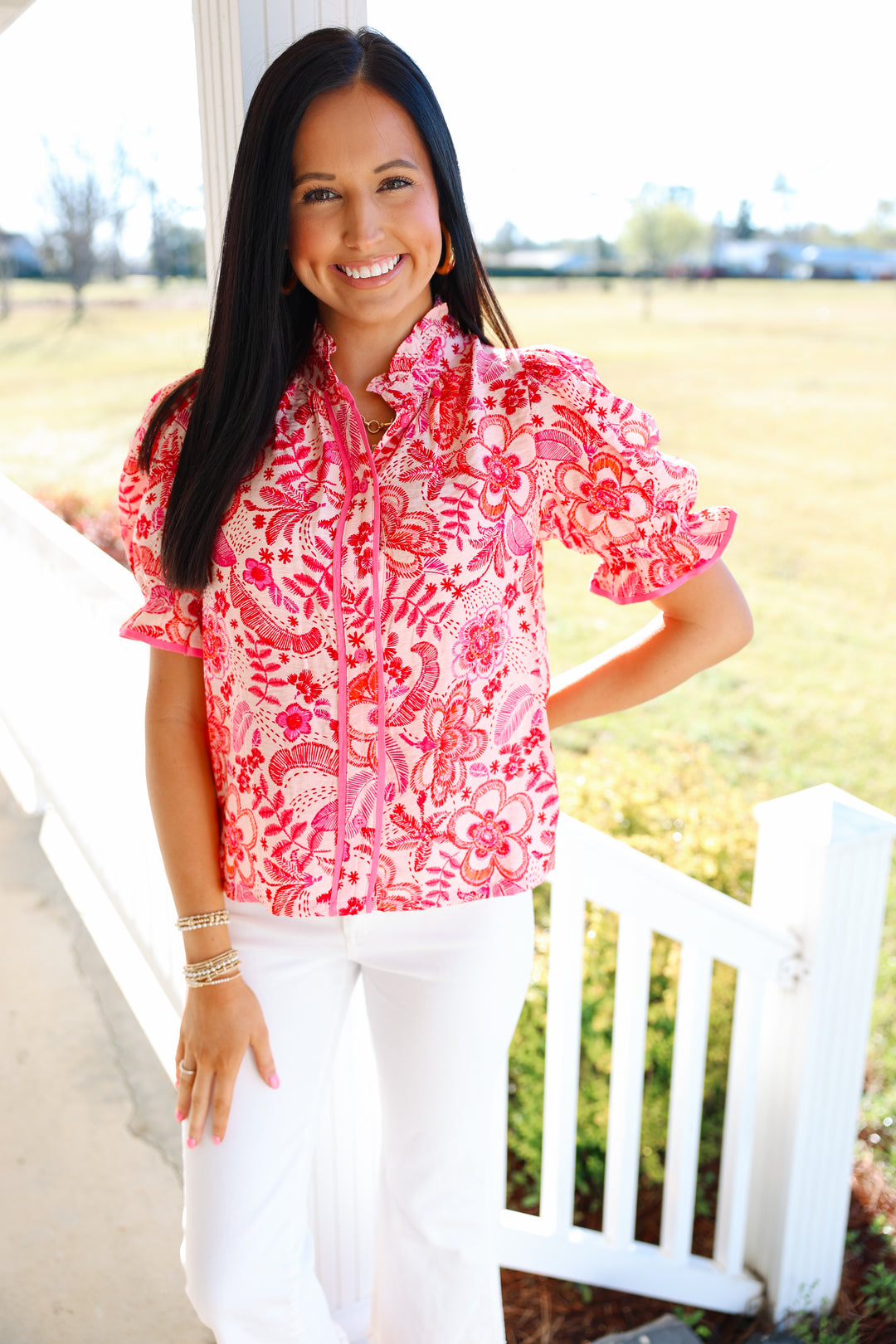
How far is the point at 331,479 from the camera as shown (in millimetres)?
1231

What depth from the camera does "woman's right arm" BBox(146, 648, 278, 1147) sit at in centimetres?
129

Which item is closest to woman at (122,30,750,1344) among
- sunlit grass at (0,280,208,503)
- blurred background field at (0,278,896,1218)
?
blurred background field at (0,278,896,1218)

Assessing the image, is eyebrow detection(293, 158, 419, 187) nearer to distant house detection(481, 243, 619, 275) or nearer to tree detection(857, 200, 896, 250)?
distant house detection(481, 243, 619, 275)

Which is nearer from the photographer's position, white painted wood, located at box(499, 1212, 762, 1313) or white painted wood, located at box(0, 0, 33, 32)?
white painted wood, located at box(499, 1212, 762, 1313)

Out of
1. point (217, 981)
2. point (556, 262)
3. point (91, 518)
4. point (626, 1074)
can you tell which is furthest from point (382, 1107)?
point (556, 262)

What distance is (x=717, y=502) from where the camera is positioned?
11656mm

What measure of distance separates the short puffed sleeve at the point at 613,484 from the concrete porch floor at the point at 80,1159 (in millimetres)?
1473

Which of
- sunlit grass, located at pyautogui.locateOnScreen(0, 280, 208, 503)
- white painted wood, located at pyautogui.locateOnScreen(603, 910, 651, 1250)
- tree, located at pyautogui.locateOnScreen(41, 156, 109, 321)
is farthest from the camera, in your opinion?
sunlit grass, located at pyautogui.locateOnScreen(0, 280, 208, 503)

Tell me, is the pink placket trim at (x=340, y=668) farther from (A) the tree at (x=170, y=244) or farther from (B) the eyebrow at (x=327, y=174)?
(A) the tree at (x=170, y=244)

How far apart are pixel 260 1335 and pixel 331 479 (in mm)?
955

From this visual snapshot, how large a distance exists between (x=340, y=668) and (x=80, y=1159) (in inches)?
A: 61.7

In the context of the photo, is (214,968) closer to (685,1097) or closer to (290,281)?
(290,281)

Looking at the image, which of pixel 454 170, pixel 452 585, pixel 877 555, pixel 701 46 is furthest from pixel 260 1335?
pixel 701 46

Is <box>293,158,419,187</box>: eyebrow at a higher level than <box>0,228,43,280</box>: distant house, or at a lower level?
higher
